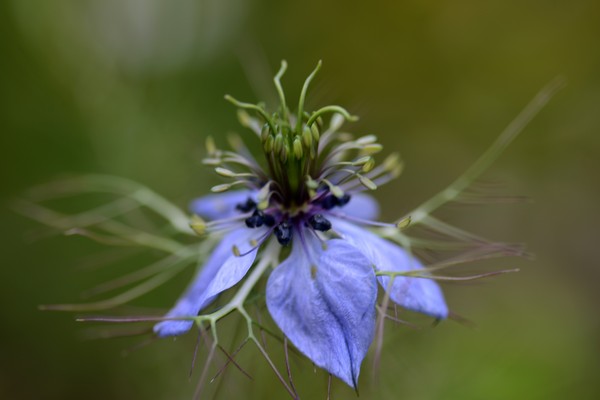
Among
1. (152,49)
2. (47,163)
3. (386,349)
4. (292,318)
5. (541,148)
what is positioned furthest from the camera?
(541,148)

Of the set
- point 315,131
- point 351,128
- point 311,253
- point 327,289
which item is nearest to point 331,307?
point 327,289

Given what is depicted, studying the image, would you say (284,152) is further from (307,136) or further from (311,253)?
(311,253)

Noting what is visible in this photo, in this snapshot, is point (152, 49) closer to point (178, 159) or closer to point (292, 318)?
point (178, 159)

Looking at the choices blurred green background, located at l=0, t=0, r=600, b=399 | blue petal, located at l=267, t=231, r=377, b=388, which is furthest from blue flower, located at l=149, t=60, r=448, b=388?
blurred green background, located at l=0, t=0, r=600, b=399

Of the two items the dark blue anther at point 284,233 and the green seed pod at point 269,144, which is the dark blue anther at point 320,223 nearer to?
the dark blue anther at point 284,233

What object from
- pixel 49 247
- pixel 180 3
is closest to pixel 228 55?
pixel 180 3

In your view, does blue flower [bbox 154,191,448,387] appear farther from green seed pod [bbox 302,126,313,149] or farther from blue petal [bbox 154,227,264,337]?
green seed pod [bbox 302,126,313,149]
